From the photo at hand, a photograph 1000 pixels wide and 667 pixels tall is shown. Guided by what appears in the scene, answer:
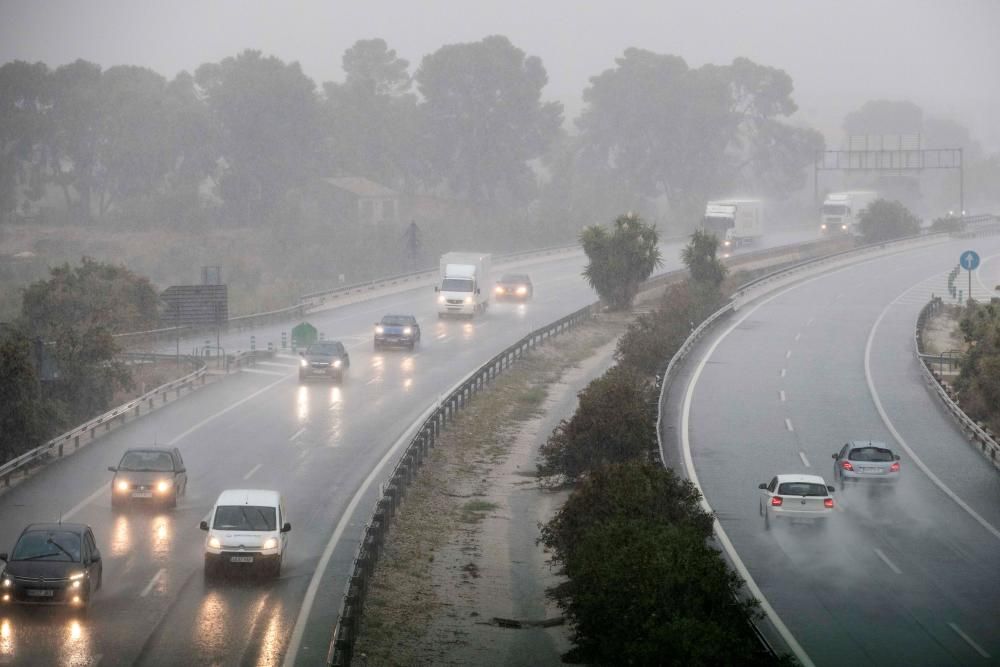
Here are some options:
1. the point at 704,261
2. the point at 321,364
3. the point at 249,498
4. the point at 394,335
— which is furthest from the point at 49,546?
the point at 704,261

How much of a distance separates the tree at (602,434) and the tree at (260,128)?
100 m

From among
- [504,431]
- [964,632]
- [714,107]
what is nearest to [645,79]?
[714,107]

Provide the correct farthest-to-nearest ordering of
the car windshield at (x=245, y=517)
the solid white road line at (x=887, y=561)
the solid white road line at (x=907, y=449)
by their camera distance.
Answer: the solid white road line at (x=907, y=449), the solid white road line at (x=887, y=561), the car windshield at (x=245, y=517)

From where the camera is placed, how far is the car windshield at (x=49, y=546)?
24.2 m

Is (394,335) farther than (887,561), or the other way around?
(394,335)

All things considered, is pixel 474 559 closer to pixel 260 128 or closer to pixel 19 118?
pixel 260 128

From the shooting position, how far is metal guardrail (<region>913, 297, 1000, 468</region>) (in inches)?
1644

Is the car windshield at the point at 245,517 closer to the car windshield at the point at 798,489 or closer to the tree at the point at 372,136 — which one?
the car windshield at the point at 798,489

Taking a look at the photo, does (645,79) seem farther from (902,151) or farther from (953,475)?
(953,475)

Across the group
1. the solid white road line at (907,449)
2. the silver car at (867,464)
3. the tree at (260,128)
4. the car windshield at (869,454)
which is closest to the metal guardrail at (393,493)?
the silver car at (867,464)

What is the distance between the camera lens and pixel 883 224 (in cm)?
13188

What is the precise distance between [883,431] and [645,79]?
411 ft

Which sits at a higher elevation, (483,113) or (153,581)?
(483,113)

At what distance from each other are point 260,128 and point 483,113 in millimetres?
25792
